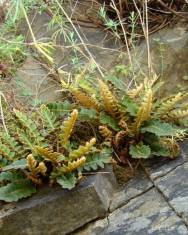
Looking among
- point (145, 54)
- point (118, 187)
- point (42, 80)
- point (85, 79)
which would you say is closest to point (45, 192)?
point (118, 187)

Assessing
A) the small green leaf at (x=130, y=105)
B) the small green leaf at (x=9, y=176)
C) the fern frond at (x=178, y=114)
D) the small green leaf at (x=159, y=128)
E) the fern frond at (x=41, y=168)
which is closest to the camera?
the fern frond at (x=41, y=168)

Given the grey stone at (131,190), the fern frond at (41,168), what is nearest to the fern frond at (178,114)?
the grey stone at (131,190)

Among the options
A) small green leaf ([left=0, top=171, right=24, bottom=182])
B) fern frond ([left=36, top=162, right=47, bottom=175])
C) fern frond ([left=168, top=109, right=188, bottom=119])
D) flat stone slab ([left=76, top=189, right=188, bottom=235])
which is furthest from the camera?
fern frond ([left=168, top=109, right=188, bottom=119])

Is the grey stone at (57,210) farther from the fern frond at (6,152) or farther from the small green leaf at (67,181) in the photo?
the fern frond at (6,152)

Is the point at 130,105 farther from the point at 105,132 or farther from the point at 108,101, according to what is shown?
the point at 105,132

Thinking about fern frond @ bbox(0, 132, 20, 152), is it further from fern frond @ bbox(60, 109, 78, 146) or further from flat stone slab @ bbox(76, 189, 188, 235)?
flat stone slab @ bbox(76, 189, 188, 235)

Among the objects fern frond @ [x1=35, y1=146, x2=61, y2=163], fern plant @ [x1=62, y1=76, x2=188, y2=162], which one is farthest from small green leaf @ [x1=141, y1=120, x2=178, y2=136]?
fern frond @ [x1=35, y1=146, x2=61, y2=163]

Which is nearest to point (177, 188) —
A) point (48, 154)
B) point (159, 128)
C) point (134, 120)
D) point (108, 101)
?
point (159, 128)
